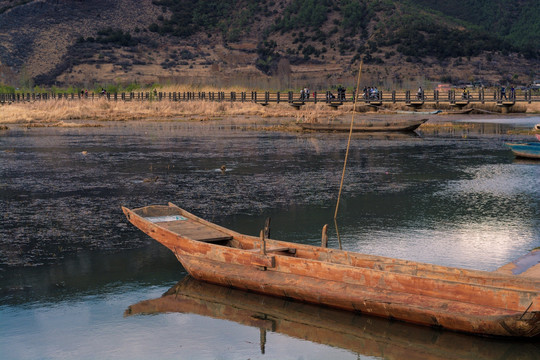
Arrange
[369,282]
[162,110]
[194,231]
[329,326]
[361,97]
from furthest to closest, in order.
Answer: [361,97] → [162,110] → [194,231] → [329,326] → [369,282]

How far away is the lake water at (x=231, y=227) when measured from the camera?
947 cm

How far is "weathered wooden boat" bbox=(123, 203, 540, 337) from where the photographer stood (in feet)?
29.6


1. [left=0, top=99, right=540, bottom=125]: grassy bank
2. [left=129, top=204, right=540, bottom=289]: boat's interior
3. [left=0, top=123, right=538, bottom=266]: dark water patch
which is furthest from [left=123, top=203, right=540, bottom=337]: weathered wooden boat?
[left=0, top=99, right=540, bottom=125]: grassy bank

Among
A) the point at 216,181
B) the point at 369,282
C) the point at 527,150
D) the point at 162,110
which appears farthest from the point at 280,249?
the point at 162,110

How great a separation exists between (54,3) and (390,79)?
57.4 m


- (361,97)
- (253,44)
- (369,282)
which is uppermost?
(253,44)

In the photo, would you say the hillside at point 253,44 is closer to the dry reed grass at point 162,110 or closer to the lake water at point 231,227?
the dry reed grass at point 162,110

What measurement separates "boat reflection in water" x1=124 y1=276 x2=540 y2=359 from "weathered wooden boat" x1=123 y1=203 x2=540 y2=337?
141 millimetres

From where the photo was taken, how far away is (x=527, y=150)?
87.9 ft

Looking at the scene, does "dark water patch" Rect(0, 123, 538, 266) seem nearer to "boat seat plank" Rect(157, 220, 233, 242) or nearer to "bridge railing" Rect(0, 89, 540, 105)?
"boat seat plank" Rect(157, 220, 233, 242)

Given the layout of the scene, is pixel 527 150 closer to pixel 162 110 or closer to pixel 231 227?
pixel 231 227

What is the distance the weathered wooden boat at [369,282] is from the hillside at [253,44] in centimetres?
7652

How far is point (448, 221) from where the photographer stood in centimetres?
1595

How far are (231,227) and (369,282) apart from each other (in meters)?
6.02
